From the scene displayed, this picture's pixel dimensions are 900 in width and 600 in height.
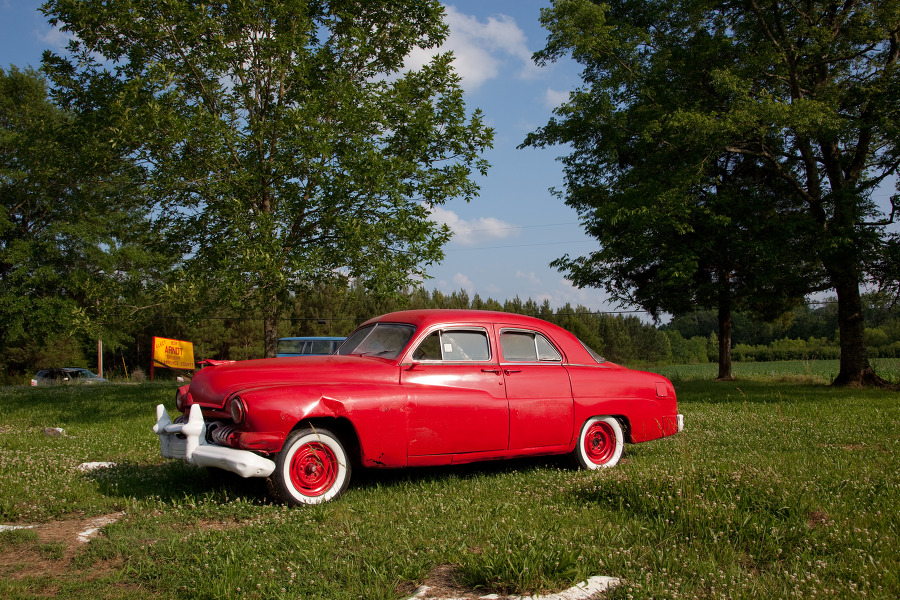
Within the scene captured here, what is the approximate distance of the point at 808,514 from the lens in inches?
178

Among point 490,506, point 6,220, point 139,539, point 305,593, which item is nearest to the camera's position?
point 305,593

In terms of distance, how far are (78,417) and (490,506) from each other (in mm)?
10086

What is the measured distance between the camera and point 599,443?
6977 millimetres

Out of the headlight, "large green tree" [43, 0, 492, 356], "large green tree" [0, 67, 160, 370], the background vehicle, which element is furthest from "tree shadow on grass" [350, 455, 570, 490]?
"large green tree" [0, 67, 160, 370]

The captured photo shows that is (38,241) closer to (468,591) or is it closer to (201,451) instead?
(201,451)

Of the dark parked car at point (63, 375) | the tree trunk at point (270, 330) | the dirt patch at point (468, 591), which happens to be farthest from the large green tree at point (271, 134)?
the dark parked car at point (63, 375)

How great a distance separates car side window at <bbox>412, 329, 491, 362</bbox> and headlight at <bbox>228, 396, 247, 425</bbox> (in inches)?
65.5

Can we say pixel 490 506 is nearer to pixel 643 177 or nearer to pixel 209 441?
pixel 209 441

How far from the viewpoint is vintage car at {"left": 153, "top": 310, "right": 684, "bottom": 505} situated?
5113 mm

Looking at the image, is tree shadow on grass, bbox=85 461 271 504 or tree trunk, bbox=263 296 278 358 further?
tree trunk, bbox=263 296 278 358

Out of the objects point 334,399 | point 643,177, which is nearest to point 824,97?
point 643,177

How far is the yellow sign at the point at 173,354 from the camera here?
3905cm

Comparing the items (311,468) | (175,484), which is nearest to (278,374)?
(311,468)

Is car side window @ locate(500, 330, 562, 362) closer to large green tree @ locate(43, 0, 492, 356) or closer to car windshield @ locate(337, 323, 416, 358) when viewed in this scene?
car windshield @ locate(337, 323, 416, 358)
